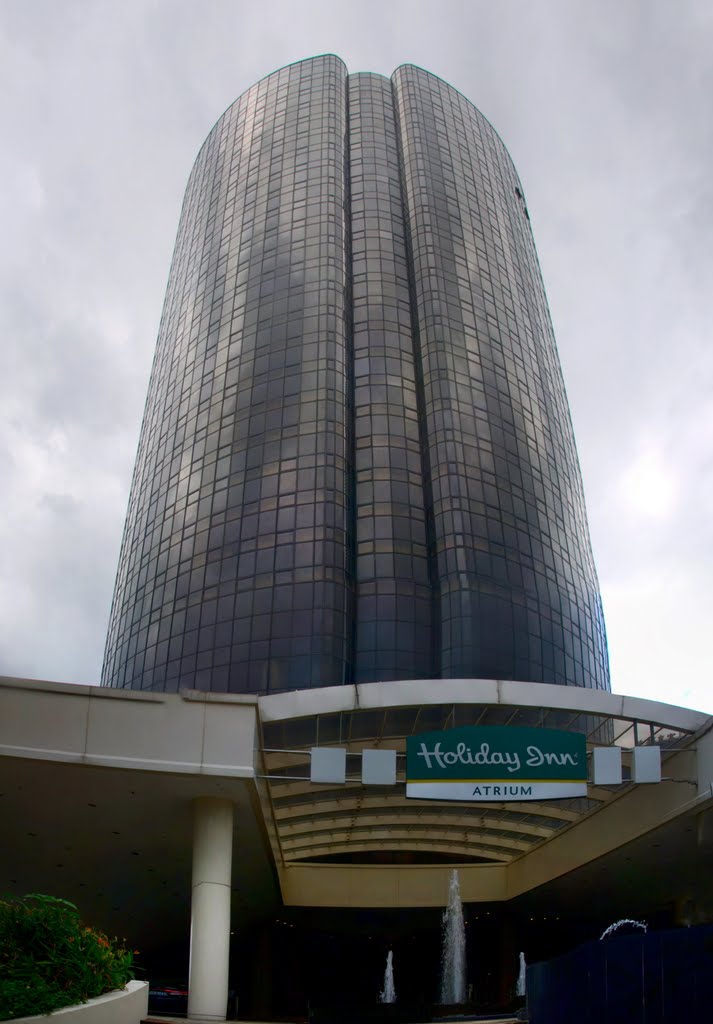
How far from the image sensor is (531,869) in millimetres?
44219

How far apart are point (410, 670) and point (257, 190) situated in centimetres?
4384

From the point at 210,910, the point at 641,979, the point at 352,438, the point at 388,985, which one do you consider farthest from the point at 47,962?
the point at 352,438

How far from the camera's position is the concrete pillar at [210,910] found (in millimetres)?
27188

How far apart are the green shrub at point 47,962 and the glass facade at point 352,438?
4624 centimetres

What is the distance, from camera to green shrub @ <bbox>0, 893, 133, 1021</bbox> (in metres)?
15.3

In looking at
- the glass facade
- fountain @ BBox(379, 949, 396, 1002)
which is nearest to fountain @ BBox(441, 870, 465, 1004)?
fountain @ BBox(379, 949, 396, 1002)

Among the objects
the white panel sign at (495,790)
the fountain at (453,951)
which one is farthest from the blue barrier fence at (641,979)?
the fountain at (453,951)

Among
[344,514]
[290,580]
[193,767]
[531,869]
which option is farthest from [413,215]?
[193,767]

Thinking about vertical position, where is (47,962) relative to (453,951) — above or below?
above

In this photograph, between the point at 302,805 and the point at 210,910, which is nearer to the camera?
the point at 210,910

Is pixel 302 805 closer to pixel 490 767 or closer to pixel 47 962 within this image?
pixel 490 767

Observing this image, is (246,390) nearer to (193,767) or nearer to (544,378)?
(544,378)

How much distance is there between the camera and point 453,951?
54.2 metres

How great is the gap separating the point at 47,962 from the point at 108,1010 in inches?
56.4
